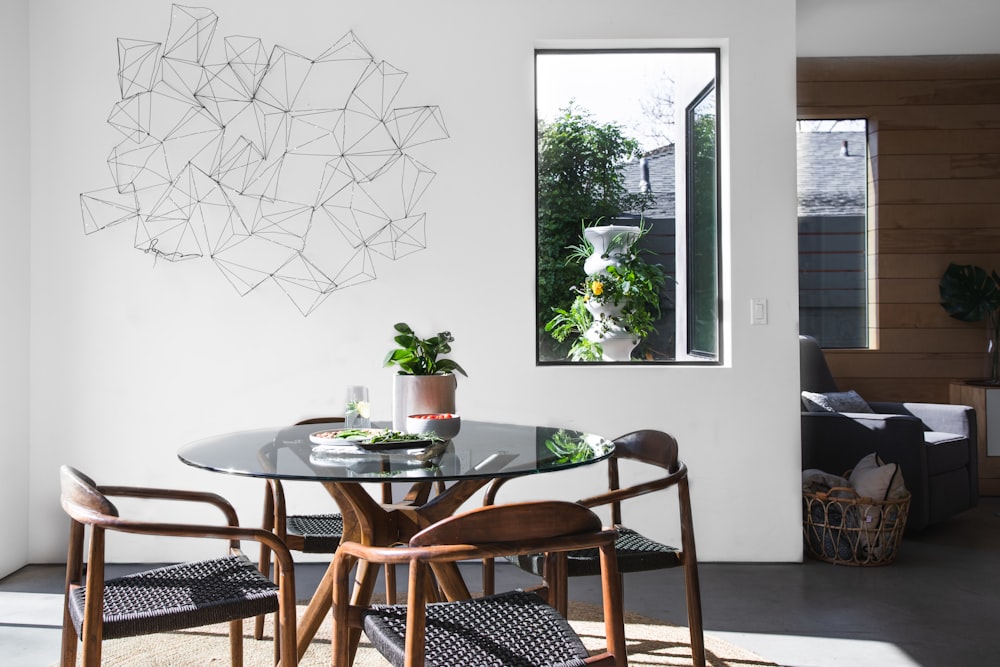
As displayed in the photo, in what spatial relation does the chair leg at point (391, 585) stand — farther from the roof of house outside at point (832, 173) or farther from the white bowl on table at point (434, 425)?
the roof of house outside at point (832, 173)

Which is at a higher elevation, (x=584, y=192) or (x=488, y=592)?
(x=584, y=192)

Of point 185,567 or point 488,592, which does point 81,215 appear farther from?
point 488,592

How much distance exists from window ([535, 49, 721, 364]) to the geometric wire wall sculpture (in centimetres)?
65

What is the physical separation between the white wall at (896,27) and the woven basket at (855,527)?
8.23 ft

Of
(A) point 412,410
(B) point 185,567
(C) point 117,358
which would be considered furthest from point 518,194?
(B) point 185,567

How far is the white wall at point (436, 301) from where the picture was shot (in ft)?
12.2

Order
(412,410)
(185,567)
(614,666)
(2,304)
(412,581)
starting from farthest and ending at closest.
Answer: (2,304)
(412,410)
(185,567)
(614,666)
(412,581)

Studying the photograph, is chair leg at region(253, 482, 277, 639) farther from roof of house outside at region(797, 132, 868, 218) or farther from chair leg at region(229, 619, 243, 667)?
roof of house outside at region(797, 132, 868, 218)

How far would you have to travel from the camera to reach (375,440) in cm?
219

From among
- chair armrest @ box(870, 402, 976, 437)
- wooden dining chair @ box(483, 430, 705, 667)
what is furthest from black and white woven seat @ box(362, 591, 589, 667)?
chair armrest @ box(870, 402, 976, 437)

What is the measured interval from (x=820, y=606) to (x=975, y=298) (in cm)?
295

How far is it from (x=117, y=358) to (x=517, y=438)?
218 cm

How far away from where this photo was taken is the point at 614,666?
1.59m

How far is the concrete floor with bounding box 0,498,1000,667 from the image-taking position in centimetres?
274
